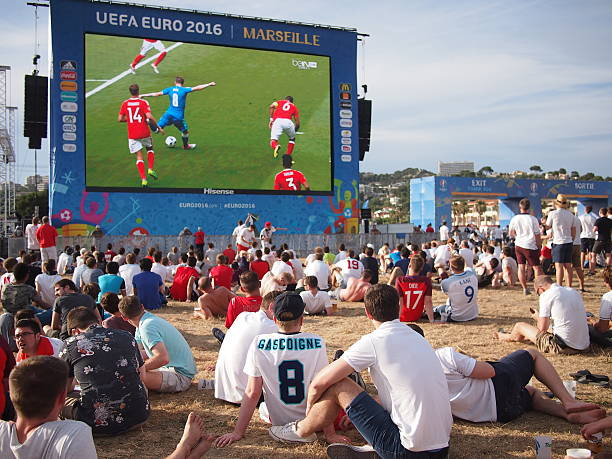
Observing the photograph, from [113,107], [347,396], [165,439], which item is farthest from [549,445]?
[113,107]

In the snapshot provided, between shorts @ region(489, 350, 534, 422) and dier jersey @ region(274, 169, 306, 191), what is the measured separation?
17.6 meters

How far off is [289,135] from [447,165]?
18123 cm

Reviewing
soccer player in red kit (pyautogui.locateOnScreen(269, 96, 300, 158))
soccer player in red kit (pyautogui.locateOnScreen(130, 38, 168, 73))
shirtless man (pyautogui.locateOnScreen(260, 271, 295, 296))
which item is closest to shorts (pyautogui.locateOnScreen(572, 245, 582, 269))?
shirtless man (pyautogui.locateOnScreen(260, 271, 295, 296))

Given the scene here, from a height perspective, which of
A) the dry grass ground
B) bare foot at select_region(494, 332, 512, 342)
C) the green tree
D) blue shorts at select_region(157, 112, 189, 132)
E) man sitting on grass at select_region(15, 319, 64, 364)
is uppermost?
blue shorts at select_region(157, 112, 189, 132)

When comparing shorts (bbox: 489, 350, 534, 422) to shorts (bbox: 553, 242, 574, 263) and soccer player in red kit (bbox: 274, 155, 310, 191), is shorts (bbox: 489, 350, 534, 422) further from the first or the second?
soccer player in red kit (bbox: 274, 155, 310, 191)

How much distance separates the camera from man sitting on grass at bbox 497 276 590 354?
222 inches

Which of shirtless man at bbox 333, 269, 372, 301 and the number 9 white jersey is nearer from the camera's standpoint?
the number 9 white jersey

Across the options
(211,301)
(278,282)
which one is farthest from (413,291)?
(211,301)

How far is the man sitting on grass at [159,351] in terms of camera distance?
4586 mm

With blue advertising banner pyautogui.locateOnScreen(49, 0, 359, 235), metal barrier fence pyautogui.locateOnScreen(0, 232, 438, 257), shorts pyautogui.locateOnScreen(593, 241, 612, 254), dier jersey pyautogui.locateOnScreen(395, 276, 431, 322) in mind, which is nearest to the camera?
dier jersey pyautogui.locateOnScreen(395, 276, 431, 322)

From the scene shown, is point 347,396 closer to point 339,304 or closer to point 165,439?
point 165,439

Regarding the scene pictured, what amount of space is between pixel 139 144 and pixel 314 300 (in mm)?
12399

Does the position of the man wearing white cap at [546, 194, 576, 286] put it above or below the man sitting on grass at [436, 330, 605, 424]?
above

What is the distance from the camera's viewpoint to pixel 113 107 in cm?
1916
